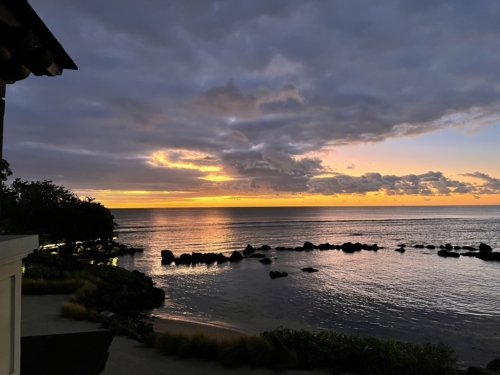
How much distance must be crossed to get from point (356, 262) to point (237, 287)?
22.6 meters

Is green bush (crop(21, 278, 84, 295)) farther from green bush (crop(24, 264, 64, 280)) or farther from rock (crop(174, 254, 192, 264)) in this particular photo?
rock (crop(174, 254, 192, 264))

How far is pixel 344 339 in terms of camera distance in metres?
12.0

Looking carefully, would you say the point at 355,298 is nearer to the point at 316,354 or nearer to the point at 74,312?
the point at 316,354

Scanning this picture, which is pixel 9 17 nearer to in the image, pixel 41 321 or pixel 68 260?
pixel 41 321

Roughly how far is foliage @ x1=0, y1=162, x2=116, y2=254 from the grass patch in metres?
22.0

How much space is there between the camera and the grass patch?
1014cm

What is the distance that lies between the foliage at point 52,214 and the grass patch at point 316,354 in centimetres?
2199

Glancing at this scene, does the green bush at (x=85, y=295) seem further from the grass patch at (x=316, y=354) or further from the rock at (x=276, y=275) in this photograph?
the rock at (x=276, y=275)

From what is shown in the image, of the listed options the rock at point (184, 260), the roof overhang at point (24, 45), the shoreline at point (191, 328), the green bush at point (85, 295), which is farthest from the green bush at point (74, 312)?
the rock at point (184, 260)

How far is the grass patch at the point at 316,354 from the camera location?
10141mm

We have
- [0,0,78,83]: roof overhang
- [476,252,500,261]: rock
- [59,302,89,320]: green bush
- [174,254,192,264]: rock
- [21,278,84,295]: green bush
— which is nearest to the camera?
[0,0,78,83]: roof overhang

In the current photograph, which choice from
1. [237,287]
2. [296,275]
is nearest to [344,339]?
[237,287]

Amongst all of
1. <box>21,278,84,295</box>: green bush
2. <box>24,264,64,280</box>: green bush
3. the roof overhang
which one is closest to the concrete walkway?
<box>21,278,84,295</box>: green bush

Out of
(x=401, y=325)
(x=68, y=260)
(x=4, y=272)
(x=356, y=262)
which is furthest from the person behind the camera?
(x=356, y=262)
